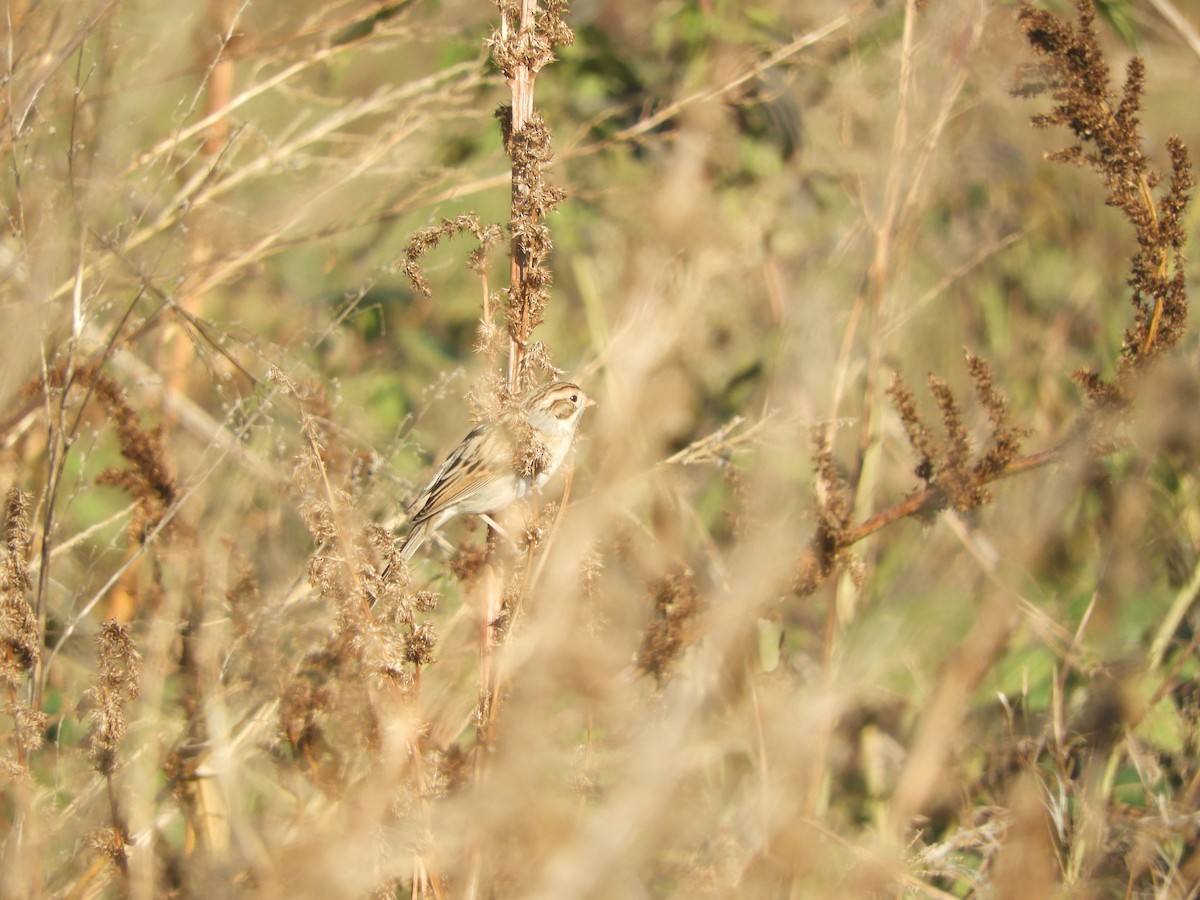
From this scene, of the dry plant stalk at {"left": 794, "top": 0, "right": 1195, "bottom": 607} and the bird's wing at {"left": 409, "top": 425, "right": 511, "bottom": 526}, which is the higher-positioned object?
the dry plant stalk at {"left": 794, "top": 0, "right": 1195, "bottom": 607}

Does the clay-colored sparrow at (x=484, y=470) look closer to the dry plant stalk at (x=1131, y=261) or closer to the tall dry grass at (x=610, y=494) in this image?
the tall dry grass at (x=610, y=494)

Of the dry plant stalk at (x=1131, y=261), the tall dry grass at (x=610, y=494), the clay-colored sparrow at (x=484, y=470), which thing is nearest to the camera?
the tall dry grass at (x=610, y=494)

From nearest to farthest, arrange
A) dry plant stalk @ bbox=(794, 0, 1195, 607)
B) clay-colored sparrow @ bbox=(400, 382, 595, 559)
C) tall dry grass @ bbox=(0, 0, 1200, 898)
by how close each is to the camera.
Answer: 1. tall dry grass @ bbox=(0, 0, 1200, 898)
2. dry plant stalk @ bbox=(794, 0, 1195, 607)
3. clay-colored sparrow @ bbox=(400, 382, 595, 559)

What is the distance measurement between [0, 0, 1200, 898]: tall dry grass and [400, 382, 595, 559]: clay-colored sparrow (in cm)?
11

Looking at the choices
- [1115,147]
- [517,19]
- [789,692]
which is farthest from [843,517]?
[517,19]

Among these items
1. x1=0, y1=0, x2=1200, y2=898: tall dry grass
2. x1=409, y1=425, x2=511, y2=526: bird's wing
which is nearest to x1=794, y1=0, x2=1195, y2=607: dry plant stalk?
x1=0, y1=0, x2=1200, y2=898: tall dry grass

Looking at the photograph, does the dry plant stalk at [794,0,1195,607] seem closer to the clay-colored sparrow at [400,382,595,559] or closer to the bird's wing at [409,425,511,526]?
the clay-colored sparrow at [400,382,595,559]

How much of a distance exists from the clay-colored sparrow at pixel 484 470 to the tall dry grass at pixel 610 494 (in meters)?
0.11

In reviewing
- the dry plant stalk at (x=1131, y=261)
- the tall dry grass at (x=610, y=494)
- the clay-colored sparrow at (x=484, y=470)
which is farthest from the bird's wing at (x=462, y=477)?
the dry plant stalk at (x=1131, y=261)

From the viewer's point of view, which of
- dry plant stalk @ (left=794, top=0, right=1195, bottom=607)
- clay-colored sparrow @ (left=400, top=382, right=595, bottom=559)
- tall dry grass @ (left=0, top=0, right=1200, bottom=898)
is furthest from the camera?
clay-colored sparrow @ (left=400, top=382, right=595, bottom=559)

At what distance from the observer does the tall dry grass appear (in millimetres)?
2127

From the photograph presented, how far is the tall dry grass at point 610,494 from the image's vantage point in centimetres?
213

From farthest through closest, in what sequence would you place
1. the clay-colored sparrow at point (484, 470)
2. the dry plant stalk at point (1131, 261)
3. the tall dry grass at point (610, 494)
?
the clay-colored sparrow at point (484, 470), the dry plant stalk at point (1131, 261), the tall dry grass at point (610, 494)

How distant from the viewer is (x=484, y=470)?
10.8 feet
